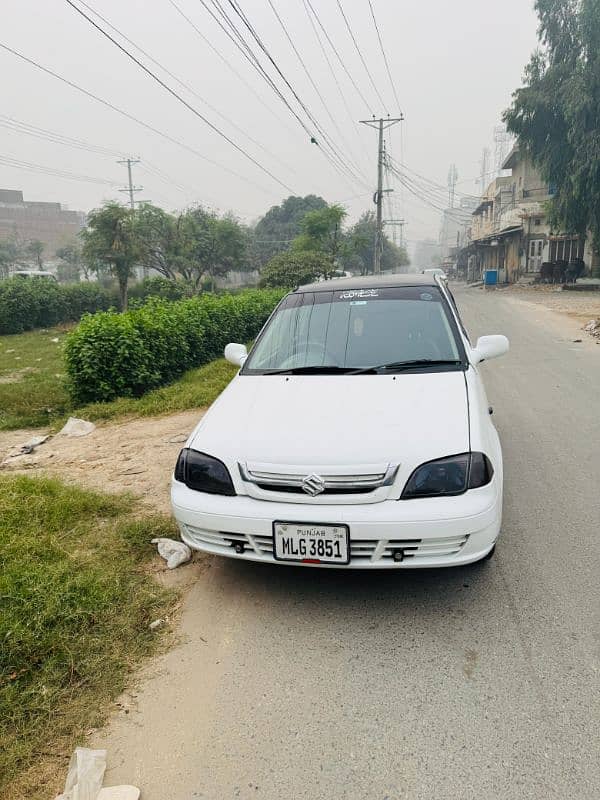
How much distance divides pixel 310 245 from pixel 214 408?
35.3 m

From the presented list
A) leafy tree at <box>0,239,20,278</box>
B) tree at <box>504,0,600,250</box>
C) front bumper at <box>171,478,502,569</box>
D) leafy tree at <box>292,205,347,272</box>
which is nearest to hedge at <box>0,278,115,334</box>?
leafy tree at <box>292,205,347,272</box>

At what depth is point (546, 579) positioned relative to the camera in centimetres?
313

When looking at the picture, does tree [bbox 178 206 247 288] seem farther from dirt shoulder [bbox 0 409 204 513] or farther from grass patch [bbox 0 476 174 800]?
grass patch [bbox 0 476 174 800]

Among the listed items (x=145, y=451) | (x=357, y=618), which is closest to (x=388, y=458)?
(x=357, y=618)

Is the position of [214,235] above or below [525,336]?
above

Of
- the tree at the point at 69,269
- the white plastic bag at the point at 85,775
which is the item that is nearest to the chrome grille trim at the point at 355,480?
the white plastic bag at the point at 85,775

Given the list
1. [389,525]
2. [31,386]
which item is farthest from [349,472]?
[31,386]

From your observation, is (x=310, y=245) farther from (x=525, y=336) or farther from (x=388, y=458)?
(x=388, y=458)

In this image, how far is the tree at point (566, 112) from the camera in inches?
1027

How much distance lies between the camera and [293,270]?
23578 millimetres

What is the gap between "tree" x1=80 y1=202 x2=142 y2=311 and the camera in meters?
25.4

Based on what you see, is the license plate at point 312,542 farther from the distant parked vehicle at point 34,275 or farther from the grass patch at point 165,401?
the distant parked vehicle at point 34,275

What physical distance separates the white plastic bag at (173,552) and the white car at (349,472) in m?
0.41

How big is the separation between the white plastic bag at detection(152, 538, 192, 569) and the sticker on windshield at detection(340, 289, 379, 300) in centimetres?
216
